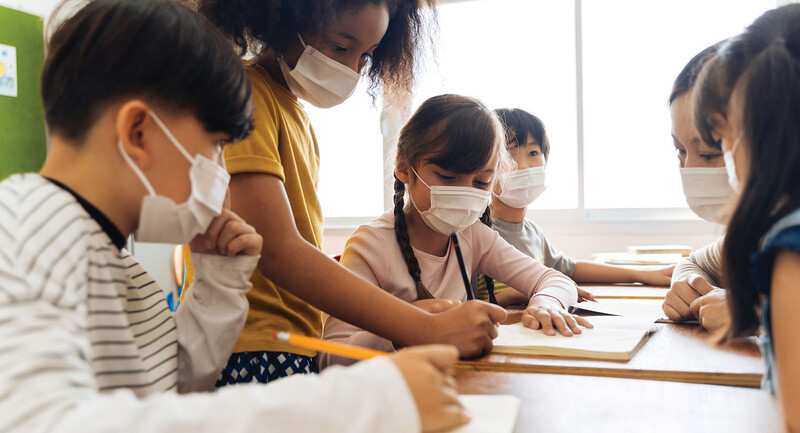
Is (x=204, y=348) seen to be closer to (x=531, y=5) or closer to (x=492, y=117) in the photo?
(x=492, y=117)

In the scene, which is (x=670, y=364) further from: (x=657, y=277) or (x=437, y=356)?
(x=657, y=277)

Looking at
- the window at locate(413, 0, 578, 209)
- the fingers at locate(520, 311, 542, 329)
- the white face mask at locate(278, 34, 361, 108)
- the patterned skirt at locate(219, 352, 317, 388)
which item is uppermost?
the window at locate(413, 0, 578, 209)

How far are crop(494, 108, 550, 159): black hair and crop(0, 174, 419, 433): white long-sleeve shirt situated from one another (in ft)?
5.11

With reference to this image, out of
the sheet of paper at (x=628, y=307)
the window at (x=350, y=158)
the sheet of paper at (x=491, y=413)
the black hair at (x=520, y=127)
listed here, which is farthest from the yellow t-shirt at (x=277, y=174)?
the window at (x=350, y=158)

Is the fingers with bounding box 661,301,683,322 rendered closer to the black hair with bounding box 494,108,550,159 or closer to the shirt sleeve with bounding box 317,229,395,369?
the shirt sleeve with bounding box 317,229,395,369

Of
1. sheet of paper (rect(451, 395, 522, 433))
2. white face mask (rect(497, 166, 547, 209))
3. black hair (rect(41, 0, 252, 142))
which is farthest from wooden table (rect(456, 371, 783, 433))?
white face mask (rect(497, 166, 547, 209))

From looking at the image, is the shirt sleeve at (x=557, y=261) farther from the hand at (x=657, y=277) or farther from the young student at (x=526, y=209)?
the hand at (x=657, y=277)

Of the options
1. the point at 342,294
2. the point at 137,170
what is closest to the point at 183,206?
the point at 137,170

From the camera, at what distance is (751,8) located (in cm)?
340

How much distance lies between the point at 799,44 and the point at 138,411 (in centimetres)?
74

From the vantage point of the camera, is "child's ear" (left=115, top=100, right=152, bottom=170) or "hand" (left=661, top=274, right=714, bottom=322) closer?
"child's ear" (left=115, top=100, right=152, bottom=170)

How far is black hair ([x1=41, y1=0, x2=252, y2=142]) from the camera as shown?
0.63 m

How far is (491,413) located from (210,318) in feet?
1.37

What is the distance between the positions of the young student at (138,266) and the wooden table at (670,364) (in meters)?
0.30
